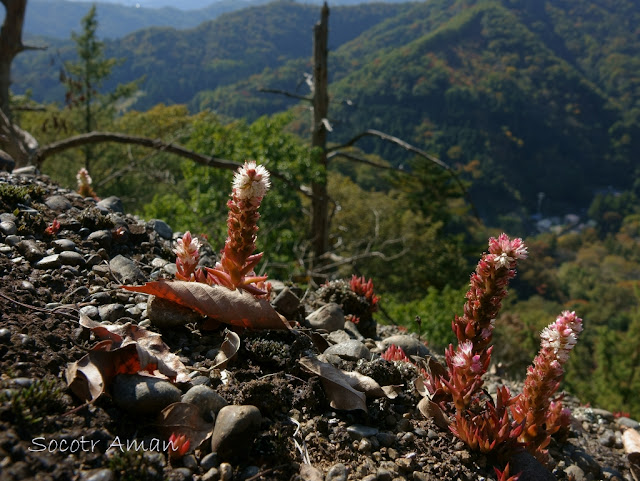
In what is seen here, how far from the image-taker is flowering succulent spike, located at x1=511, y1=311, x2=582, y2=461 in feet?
8.93

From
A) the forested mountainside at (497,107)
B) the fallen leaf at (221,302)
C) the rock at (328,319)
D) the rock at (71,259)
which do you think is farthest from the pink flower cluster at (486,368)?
the forested mountainside at (497,107)

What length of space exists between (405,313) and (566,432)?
11.1m

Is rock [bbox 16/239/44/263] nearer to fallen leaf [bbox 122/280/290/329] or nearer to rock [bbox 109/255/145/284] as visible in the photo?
rock [bbox 109/255/145/284]

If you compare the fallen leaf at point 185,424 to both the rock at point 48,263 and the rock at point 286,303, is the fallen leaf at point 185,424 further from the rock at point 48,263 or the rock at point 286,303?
the rock at point 48,263

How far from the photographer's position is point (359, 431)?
261 cm

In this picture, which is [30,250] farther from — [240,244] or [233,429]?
[233,429]

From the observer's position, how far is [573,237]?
105m

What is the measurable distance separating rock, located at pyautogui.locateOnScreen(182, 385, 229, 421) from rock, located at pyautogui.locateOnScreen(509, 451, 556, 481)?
5.37ft

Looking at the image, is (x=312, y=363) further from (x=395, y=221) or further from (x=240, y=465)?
(x=395, y=221)

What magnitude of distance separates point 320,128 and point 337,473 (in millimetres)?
10321

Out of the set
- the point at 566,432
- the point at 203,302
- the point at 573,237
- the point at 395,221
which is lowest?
the point at 573,237

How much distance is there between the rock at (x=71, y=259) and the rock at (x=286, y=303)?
141cm

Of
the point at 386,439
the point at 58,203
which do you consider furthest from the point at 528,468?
the point at 58,203

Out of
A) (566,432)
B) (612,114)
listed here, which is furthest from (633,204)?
(566,432)
